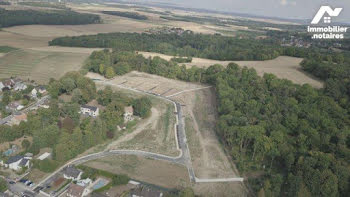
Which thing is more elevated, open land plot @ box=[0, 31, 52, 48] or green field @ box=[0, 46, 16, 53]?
open land plot @ box=[0, 31, 52, 48]

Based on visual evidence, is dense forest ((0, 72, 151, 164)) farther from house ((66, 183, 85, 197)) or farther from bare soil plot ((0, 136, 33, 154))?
house ((66, 183, 85, 197))

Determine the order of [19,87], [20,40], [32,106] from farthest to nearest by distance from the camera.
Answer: [20,40] → [19,87] → [32,106]

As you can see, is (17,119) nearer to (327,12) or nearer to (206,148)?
(206,148)

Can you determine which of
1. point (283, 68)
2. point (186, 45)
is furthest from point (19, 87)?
point (186, 45)

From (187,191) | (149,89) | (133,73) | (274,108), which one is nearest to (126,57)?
(133,73)

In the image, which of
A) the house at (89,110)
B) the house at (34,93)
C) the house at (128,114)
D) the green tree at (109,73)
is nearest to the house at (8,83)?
the house at (34,93)

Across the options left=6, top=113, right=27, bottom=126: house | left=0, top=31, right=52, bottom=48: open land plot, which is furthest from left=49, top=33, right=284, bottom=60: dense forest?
left=6, top=113, right=27, bottom=126: house
